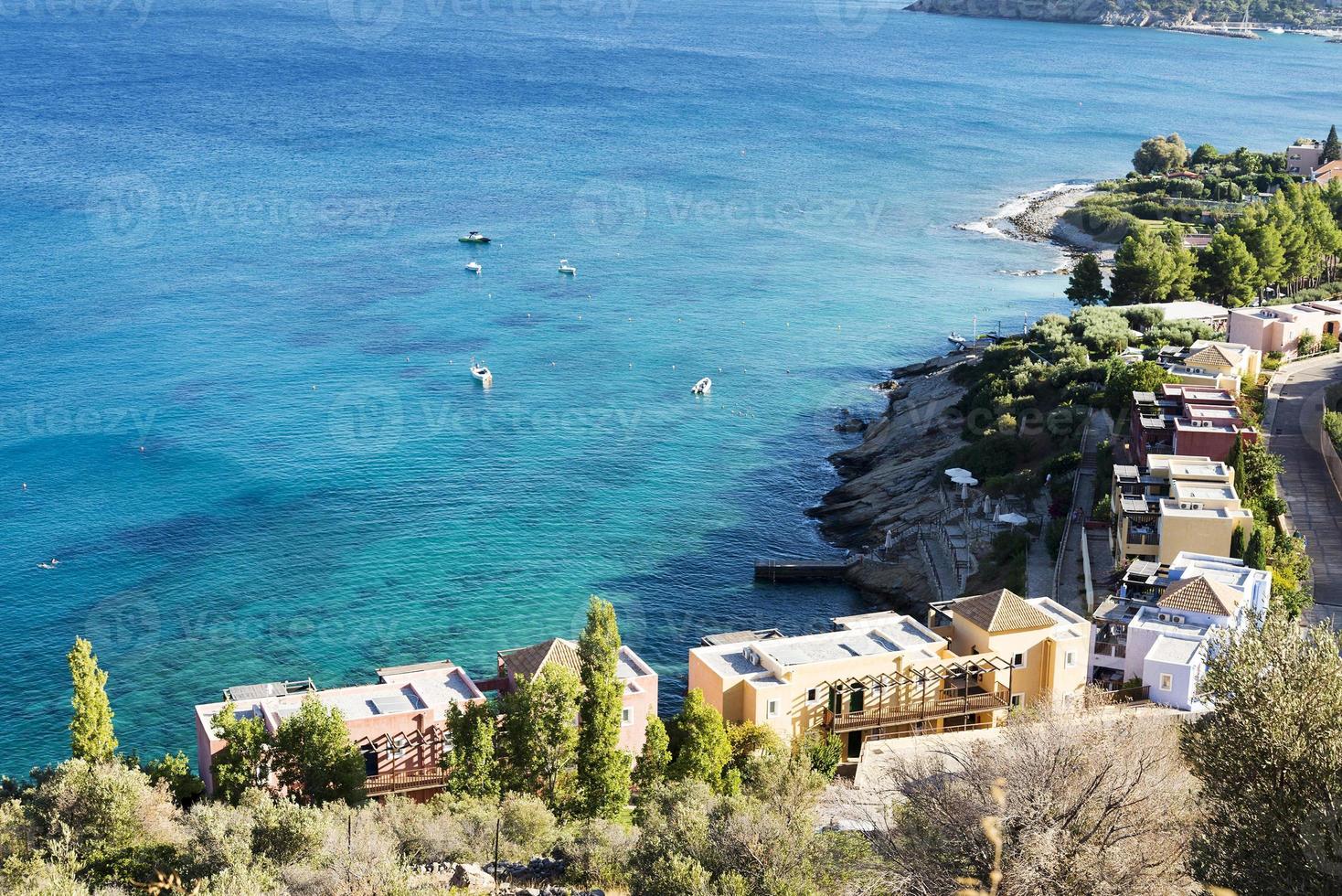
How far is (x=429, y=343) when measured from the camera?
3132 inches

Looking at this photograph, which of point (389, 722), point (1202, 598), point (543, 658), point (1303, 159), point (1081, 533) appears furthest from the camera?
point (1303, 159)

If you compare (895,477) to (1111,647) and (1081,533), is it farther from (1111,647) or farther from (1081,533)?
(1111,647)

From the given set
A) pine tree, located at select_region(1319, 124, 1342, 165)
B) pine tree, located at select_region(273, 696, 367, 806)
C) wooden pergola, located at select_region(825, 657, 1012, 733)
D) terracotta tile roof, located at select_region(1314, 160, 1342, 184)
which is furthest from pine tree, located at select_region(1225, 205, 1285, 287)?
pine tree, located at select_region(273, 696, 367, 806)

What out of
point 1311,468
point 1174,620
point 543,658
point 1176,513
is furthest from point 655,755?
point 1311,468

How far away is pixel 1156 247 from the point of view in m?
75.0

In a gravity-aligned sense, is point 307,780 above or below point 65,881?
below

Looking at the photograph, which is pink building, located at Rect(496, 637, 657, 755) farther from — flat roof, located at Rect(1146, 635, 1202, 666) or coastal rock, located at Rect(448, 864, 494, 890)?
flat roof, located at Rect(1146, 635, 1202, 666)

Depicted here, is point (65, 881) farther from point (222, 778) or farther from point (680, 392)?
point (680, 392)

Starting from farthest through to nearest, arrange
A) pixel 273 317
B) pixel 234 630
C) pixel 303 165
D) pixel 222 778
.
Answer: pixel 303 165
pixel 273 317
pixel 234 630
pixel 222 778

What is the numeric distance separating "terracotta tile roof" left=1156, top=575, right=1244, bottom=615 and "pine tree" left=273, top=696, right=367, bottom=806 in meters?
21.9

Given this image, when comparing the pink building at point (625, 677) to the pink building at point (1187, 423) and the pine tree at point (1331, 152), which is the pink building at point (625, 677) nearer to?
the pink building at point (1187, 423)

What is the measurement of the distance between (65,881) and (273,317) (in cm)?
6177

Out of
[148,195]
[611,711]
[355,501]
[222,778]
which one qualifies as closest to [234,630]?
[355,501]

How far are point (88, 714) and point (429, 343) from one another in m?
48.6
